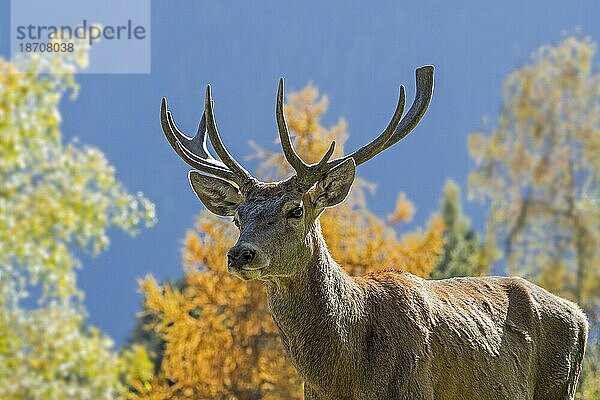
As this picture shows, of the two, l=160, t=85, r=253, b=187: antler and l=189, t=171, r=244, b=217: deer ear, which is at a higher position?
l=160, t=85, r=253, b=187: antler

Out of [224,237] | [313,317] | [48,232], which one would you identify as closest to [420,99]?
[313,317]

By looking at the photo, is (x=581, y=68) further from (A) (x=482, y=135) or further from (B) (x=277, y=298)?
(B) (x=277, y=298)

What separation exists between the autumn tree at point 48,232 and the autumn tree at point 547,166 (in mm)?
8084

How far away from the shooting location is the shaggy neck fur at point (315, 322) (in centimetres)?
465

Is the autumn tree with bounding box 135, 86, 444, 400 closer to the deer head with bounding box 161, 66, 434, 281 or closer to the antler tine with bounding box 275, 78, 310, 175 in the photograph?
→ the deer head with bounding box 161, 66, 434, 281

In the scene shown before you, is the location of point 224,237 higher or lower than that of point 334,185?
lower

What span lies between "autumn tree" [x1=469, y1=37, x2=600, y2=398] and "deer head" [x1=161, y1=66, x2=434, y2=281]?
1010 cm

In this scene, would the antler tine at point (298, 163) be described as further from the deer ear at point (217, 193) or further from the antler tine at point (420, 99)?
the antler tine at point (420, 99)

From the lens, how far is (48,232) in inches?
302

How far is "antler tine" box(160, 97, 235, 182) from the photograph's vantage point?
5.18 meters

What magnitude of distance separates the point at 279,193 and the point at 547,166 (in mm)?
11406

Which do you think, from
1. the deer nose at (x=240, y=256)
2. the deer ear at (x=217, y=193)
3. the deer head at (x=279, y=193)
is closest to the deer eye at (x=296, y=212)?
the deer head at (x=279, y=193)

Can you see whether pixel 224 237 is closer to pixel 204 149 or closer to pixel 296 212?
pixel 204 149

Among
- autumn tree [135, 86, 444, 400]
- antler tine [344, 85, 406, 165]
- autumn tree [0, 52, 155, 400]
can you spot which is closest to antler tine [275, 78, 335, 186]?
antler tine [344, 85, 406, 165]
